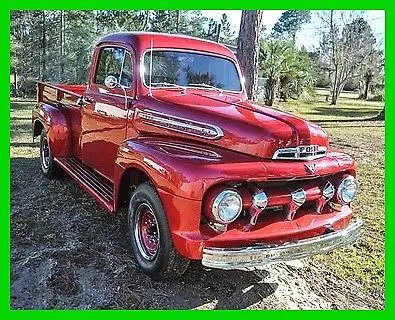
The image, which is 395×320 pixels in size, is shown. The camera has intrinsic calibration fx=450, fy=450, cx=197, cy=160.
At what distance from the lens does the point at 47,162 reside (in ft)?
22.0

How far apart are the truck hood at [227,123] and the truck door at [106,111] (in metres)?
0.40

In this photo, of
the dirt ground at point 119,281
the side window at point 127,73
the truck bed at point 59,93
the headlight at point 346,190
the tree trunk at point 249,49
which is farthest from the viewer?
the tree trunk at point 249,49

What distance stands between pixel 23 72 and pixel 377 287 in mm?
15501

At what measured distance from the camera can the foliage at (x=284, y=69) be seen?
2123cm

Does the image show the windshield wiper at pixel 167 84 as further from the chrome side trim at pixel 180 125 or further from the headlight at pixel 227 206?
the headlight at pixel 227 206

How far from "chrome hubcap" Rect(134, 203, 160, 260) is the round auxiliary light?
89 centimetres

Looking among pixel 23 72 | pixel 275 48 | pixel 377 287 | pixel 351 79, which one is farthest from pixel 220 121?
pixel 351 79

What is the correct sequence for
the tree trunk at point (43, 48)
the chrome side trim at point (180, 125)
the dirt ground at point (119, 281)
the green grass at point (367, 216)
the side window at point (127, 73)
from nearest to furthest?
the dirt ground at point (119, 281) → the chrome side trim at point (180, 125) → the green grass at point (367, 216) → the side window at point (127, 73) → the tree trunk at point (43, 48)

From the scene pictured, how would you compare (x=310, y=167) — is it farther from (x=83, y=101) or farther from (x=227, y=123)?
(x=83, y=101)

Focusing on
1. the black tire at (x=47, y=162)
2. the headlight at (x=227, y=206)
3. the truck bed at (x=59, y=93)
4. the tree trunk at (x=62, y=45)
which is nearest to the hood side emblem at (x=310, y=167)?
the headlight at (x=227, y=206)

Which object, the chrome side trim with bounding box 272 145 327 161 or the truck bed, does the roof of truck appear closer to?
the truck bed

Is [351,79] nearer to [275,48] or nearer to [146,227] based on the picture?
[275,48]

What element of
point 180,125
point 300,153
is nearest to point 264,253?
point 300,153

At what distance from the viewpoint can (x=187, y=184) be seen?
3248 mm
